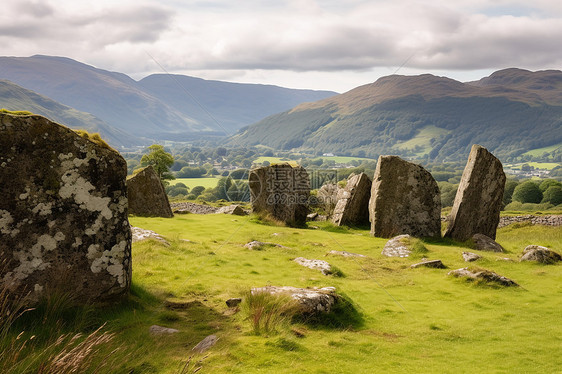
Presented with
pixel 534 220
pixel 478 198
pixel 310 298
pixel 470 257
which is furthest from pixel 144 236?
pixel 534 220

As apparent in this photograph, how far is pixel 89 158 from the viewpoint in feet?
28.6

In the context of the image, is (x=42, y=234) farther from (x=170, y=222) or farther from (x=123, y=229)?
(x=170, y=222)

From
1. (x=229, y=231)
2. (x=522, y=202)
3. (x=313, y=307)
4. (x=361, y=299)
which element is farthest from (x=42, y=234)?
(x=522, y=202)

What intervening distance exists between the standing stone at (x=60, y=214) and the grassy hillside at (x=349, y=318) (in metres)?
0.93

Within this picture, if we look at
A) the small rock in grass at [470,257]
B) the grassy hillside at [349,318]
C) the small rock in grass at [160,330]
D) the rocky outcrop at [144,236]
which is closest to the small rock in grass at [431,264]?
the grassy hillside at [349,318]

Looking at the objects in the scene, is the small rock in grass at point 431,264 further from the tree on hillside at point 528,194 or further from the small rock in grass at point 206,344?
the tree on hillside at point 528,194

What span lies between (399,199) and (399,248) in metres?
5.39

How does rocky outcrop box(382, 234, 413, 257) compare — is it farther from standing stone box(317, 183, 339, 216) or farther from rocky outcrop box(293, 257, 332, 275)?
standing stone box(317, 183, 339, 216)

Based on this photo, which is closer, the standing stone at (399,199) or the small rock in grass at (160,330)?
the small rock in grass at (160,330)

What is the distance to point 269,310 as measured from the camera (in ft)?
27.2

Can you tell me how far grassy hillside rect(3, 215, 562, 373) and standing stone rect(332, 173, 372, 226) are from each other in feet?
33.6

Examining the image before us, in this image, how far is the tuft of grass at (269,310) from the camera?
779cm

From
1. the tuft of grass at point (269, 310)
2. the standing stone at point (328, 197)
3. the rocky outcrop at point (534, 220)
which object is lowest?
the rocky outcrop at point (534, 220)

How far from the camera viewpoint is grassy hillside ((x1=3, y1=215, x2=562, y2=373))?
695 centimetres
